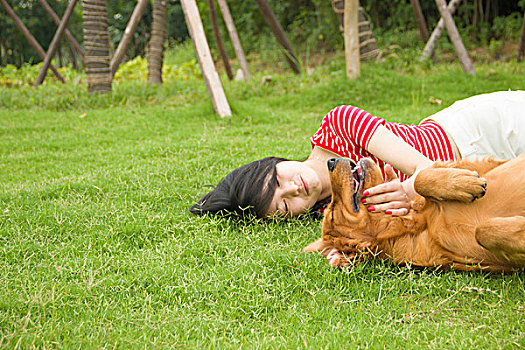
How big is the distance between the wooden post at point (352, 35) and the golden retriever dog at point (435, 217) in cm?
461

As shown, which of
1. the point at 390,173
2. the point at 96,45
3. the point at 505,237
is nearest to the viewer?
the point at 505,237

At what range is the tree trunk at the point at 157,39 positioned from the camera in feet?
29.0

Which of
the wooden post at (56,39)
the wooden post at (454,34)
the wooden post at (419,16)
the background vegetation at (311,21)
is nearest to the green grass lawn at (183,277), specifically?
the wooden post at (454,34)

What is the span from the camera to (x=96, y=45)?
766 cm

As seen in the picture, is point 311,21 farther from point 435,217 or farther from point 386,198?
point 435,217

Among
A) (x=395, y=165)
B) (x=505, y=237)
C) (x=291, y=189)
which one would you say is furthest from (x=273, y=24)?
(x=505, y=237)

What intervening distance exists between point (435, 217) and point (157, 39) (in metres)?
7.92

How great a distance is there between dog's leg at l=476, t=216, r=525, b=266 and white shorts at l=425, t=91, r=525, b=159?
4.39 ft

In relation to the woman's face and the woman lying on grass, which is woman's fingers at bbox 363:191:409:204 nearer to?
the woman lying on grass

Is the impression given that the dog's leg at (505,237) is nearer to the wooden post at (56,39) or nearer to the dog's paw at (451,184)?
the dog's paw at (451,184)

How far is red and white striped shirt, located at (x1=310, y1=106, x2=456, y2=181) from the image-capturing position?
3014 mm

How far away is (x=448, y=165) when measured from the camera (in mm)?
2348

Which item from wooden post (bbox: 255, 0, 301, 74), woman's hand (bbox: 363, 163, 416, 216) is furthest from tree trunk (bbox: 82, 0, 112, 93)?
woman's hand (bbox: 363, 163, 416, 216)

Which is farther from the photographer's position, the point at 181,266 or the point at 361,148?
the point at 361,148
